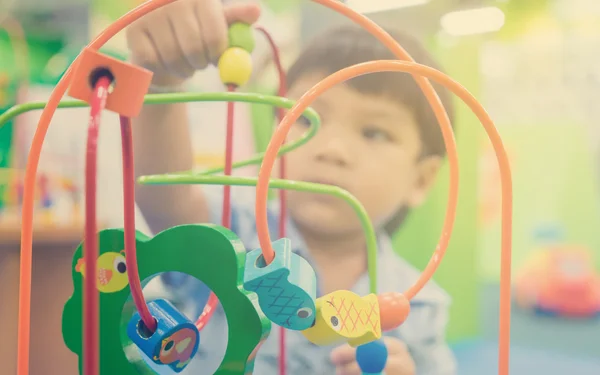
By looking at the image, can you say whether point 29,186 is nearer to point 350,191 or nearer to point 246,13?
point 246,13

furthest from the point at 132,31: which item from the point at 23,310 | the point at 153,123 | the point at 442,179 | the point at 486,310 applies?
the point at 486,310

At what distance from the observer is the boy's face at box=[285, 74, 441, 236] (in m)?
0.86

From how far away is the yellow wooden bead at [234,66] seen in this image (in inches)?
22.8

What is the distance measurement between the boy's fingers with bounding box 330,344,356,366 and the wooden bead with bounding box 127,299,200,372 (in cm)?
41

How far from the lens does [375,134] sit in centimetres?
87

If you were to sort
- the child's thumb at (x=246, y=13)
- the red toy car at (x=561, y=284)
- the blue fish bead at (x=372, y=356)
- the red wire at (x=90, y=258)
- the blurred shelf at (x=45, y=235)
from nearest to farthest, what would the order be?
the red wire at (x=90, y=258) → the blue fish bead at (x=372, y=356) → the child's thumb at (x=246, y=13) → the blurred shelf at (x=45, y=235) → the red toy car at (x=561, y=284)

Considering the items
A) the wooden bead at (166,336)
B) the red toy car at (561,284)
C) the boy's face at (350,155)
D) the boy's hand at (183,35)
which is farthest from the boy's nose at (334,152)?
the red toy car at (561,284)

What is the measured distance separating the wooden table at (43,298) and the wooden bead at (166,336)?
401 mm

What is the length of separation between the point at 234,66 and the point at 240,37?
54mm

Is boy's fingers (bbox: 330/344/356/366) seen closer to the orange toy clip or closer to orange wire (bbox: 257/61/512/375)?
orange wire (bbox: 257/61/512/375)

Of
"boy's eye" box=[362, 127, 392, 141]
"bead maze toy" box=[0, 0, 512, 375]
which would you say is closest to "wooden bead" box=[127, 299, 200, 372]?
"bead maze toy" box=[0, 0, 512, 375]

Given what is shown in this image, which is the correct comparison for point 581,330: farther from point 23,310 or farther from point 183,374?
point 23,310

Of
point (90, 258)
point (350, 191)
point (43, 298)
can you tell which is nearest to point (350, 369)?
point (350, 191)

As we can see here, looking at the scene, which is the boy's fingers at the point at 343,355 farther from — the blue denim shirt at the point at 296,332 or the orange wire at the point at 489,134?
the orange wire at the point at 489,134
